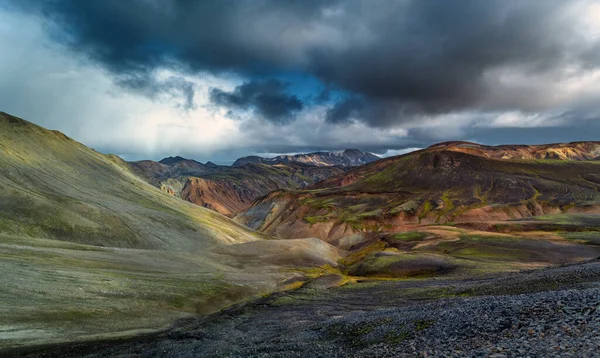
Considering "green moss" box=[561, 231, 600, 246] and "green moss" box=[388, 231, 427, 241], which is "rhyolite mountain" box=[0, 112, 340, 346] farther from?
"green moss" box=[561, 231, 600, 246]

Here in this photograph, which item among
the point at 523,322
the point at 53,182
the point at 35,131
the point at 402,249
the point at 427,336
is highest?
the point at 35,131

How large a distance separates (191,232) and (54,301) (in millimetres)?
80249

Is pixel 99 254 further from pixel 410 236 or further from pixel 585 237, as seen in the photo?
pixel 585 237

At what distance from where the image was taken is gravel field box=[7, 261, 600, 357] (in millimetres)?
20781

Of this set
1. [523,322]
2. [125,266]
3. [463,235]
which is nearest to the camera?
[523,322]

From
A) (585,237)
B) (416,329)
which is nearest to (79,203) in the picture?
(416,329)

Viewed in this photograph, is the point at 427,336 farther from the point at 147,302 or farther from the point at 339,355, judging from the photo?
the point at 147,302

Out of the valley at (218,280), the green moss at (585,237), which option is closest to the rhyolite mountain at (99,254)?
the valley at (218,280)

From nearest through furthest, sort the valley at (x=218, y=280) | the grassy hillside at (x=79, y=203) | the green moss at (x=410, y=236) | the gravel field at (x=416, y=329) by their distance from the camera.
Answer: the gravel field at (x=416, y=329), the valley at (x=218, y=280), the grassy hillside at (x=79, y=203), the green moss at (x=410, y=236)

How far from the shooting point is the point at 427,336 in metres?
25.5

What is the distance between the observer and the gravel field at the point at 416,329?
68.2ft

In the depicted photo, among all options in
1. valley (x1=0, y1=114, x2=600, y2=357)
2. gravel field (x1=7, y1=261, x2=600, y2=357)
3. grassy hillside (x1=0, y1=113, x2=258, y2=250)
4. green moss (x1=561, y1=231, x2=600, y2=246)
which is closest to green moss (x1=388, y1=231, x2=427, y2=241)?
valley (x1=0, y1=114, x2=600, y2=357)

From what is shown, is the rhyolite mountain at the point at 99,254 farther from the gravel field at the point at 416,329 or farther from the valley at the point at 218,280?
the gravel field at the point at 416,329

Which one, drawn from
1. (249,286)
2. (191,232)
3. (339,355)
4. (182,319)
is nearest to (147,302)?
(182,319)
